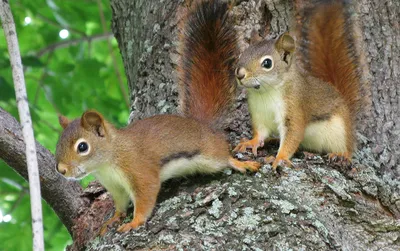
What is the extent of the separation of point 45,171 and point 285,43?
1.19 m

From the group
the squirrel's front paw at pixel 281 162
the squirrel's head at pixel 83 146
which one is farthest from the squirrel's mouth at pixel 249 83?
the squirrel's head at pixel 83 146

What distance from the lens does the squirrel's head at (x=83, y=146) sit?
2582 mm

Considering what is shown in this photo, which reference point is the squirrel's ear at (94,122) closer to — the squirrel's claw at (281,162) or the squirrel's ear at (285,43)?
the squirrel's claw at (281,162)

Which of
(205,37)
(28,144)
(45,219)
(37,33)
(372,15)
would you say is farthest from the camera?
(37,33)

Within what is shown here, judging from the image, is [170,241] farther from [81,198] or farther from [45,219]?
[45,219]

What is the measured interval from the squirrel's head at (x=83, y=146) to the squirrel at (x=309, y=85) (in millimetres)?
609

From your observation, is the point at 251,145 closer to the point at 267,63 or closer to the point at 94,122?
the point at 267,63

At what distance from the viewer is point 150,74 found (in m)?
3.32

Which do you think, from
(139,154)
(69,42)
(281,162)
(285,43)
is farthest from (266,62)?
(69,42)

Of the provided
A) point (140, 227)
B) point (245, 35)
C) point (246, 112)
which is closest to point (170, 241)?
point (140, 227)

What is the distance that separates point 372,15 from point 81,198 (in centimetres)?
172

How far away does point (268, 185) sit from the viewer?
262 centimetres

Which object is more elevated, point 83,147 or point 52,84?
point 52,84

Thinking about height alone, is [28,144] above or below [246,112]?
above
